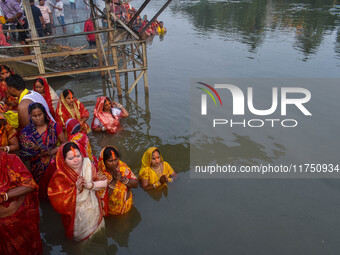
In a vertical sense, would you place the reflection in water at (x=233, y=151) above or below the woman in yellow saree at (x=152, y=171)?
below

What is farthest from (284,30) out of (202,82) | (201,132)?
(201,132)

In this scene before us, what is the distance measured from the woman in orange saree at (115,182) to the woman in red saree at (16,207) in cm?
79

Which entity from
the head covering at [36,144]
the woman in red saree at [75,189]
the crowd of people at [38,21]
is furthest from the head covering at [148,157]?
the crowd of people at [38,21]

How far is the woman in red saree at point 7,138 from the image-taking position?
3412 mm

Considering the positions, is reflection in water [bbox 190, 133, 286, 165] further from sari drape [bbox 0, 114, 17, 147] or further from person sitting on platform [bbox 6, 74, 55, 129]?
sari drape [bbox 0, 114, 17, 147]

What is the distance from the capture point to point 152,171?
4.18m

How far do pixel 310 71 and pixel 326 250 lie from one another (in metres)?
8.24

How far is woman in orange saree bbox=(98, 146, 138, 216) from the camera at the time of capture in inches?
131

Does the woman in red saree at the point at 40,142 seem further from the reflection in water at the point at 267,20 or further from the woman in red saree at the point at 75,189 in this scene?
the reflection in water at the point at 267,20

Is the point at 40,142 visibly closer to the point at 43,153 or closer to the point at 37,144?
the point at 37,144

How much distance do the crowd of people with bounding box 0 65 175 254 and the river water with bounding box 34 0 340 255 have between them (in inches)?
17.1

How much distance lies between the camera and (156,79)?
9773mm

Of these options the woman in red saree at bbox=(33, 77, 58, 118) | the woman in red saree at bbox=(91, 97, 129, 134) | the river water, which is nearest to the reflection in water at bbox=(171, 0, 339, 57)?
the river water

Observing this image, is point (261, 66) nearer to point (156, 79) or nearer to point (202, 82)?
point (202, 82)
